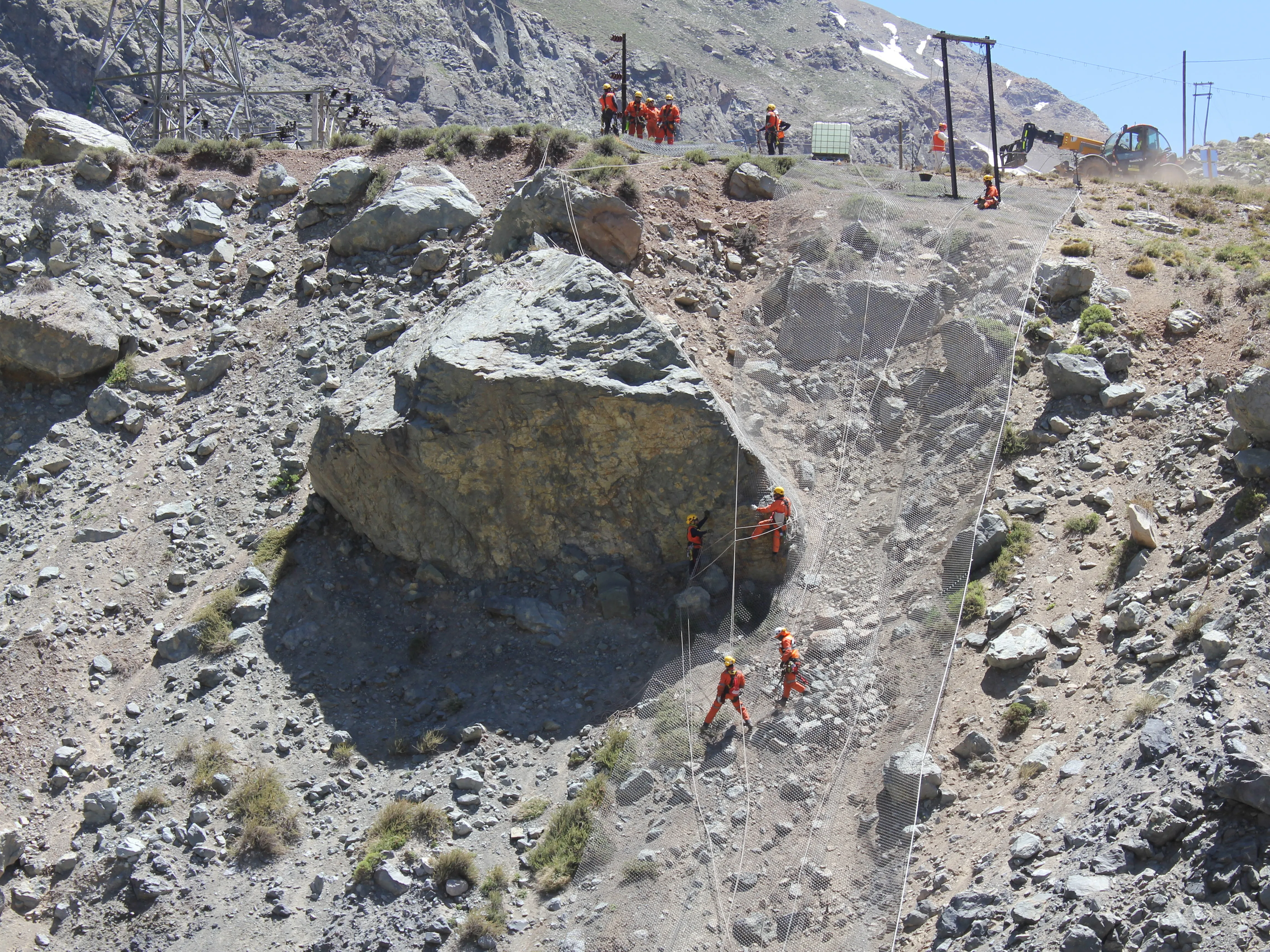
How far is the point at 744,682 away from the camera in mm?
12922

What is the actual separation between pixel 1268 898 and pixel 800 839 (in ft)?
15.0

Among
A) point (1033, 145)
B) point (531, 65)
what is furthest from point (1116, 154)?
point (531, 65)

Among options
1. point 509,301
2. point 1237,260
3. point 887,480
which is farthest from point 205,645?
point 1237,260

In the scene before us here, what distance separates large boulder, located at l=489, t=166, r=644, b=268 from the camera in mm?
18688

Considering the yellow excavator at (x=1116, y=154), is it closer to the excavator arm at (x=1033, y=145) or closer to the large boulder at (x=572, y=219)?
the excavator arm at (x=1033, y=145)

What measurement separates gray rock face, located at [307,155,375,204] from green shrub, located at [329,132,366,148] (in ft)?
6.15

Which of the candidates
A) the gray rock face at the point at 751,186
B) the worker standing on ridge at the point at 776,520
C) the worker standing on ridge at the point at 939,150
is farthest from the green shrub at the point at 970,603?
the worker standing on ridge at the point at 939,150

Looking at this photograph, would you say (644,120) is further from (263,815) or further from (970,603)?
(263,815)

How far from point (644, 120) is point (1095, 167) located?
1475cm

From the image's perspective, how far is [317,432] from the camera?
16062 mm

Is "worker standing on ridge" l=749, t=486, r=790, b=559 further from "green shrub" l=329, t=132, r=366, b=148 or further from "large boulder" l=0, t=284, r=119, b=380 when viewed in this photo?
"green shrub" l=329, t=132, r=366, b=148

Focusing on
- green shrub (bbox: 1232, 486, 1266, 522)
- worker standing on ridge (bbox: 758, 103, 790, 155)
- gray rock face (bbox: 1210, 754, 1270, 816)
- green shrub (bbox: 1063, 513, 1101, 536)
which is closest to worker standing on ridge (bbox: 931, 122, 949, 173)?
worker standing on ridge (bbox: 758, 103, 790, 155)

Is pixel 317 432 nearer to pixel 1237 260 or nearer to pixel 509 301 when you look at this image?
pixel 509 301

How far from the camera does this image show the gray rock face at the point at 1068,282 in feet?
57.1
